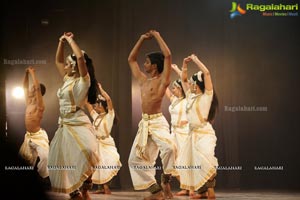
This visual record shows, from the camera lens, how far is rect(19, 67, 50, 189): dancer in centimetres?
610

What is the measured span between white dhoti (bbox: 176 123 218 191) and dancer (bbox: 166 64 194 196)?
0.41 m

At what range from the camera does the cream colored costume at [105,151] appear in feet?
21.3

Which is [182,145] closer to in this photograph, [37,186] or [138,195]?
[138,195]

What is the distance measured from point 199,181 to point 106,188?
1242 mm

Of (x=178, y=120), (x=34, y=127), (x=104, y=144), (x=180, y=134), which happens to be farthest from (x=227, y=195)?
(x=34, y=127)

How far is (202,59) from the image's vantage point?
6543mm

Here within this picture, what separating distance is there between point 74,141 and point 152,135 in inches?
33.8

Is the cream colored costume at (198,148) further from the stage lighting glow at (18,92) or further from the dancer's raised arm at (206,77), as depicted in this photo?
the stage lighting glow at (18,92)

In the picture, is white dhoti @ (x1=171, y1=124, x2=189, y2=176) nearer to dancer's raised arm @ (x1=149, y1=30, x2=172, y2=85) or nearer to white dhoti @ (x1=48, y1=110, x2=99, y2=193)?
dancer's raised arm @ (x1=149, y1=30, x2=172, y2=85)

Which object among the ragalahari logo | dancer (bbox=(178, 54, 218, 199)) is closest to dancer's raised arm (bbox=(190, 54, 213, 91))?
dancer (bbox=(178, 54, 218, 199))

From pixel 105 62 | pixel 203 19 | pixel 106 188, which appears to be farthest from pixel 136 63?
pixel 106 188

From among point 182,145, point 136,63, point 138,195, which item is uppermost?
point 136,63

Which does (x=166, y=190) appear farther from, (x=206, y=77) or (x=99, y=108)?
(x=99, y=108)

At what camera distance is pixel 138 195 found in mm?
6117
